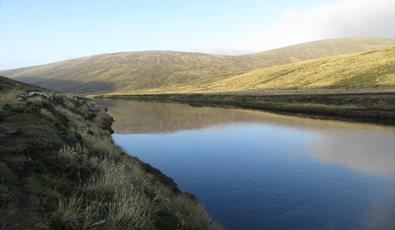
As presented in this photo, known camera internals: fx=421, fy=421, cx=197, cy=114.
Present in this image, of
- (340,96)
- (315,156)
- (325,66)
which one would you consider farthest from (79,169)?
(325,66)

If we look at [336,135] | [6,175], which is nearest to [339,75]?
[336,135]

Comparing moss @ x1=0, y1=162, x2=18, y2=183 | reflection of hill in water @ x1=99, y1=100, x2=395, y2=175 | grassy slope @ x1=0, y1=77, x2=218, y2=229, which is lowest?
reflection of hill in water @ x1=99, y1=100, x2=395, y2=175

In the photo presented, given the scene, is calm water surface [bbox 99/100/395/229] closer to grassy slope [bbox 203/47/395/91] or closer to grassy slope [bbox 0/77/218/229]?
grassy slope [bbox 0/77/218/229]

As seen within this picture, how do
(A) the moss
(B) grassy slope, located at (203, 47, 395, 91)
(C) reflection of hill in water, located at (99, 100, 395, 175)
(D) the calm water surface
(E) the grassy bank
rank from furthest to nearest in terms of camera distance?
(B) grassy slope, located at (203, 47, 395, 91)
(E) the grassy bank
(C) reflection of hill in water, located at (99, 100, 395, 175)
(D) the calm water surface
(A) the moss

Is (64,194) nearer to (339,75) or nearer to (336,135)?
(336,135)

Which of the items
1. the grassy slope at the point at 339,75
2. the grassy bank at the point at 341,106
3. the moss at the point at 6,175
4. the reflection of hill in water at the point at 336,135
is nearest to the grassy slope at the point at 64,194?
the moss at the point at 6,175

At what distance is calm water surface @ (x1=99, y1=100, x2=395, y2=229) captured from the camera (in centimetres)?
1775

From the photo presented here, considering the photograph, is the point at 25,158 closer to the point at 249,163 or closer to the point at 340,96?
the point at 249,163

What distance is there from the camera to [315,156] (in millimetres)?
30172

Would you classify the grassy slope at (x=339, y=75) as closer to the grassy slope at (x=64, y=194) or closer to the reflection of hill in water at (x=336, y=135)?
the reflection of hill in water at (x=336, y=135)

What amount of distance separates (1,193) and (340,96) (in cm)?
7110

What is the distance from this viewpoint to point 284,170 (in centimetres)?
2580

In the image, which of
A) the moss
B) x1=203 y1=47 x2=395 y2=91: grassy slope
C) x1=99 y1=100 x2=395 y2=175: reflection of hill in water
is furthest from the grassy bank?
the moss

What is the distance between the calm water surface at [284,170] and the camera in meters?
17.8
